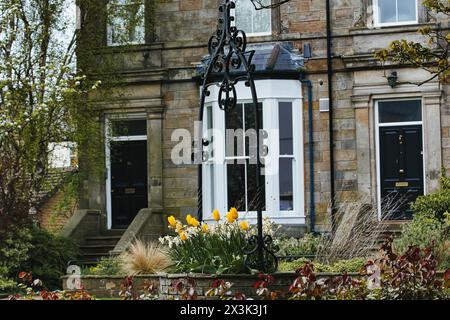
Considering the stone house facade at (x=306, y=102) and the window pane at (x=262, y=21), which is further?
the window pane at (x=262, y=21)

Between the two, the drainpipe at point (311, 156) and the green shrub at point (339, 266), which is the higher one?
the drainpipe at point (311, 156)

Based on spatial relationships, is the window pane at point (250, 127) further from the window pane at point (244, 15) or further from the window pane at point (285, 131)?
the window pane at point (244, 15)

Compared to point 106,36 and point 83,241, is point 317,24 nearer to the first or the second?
point 106,36

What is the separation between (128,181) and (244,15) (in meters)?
4.83

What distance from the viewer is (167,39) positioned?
22703 millimetres

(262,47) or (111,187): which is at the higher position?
(262,47)

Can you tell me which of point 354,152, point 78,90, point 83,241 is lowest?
point 83,241

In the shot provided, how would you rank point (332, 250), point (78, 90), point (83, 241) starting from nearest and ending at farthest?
point (332, 250) → point (78, 90) → point (83, 241)

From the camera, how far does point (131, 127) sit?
914 inches

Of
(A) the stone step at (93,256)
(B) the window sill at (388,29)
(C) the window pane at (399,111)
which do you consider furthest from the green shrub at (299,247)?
(B) the window sill at (388,29)

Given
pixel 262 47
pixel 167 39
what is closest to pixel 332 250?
pixel 262 47

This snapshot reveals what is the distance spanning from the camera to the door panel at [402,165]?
2120 cm

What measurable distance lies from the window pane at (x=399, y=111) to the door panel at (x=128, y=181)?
18.8 ft

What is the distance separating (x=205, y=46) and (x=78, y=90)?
10.9 feet
